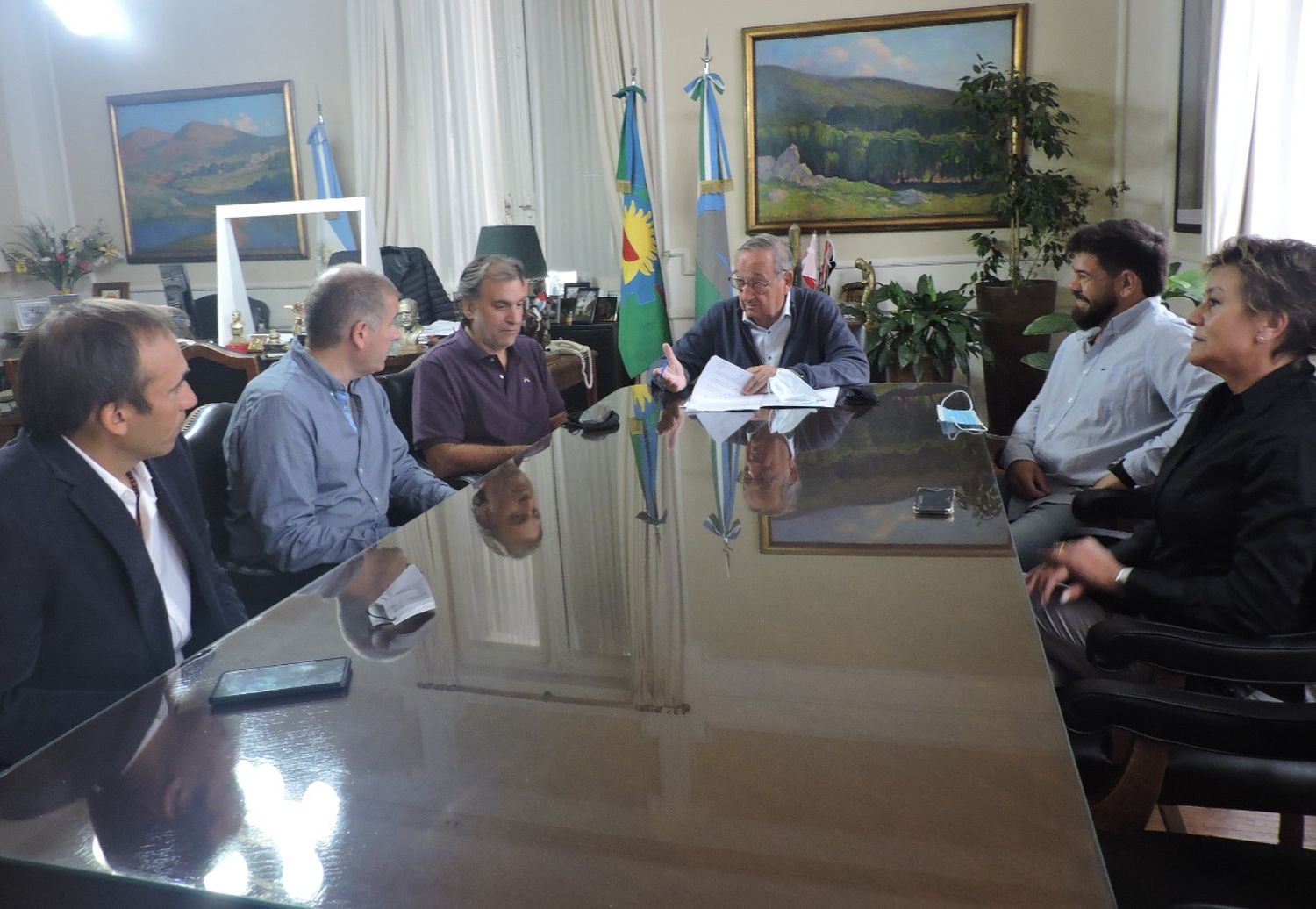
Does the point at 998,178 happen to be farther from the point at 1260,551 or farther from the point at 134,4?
the point at 134,4

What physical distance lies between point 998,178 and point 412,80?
3596 millimetres

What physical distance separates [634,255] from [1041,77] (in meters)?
2.34

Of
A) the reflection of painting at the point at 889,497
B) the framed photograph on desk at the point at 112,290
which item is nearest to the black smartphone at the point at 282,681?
the reflection of painting at the point at 889,497

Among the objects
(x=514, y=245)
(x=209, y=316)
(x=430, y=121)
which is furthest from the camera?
(x=430, y=121)

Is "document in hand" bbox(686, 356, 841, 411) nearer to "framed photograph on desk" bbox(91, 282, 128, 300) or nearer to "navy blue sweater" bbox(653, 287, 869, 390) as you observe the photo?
"navy blue sweater" bbox(653, 287, 869, 390)

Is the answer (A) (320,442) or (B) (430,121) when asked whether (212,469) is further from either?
(B) (430,121)

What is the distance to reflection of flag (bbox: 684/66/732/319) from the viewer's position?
5590 millimetres

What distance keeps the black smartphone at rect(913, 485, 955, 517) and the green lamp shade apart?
3130 millimetres

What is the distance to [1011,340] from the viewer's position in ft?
17.7

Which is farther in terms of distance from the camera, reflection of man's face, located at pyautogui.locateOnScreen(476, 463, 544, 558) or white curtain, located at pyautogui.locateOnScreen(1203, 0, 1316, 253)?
white curtain, located at pyautogui.locateOnScreen(1203, 0, 1316, 253)

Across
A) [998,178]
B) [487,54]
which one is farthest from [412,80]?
[998,178]

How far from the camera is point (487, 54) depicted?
628 centimetres

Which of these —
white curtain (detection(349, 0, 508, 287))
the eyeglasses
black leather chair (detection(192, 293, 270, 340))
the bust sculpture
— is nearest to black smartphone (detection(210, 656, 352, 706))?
the eyeglasses

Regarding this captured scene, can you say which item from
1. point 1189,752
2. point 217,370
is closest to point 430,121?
point 217,370
